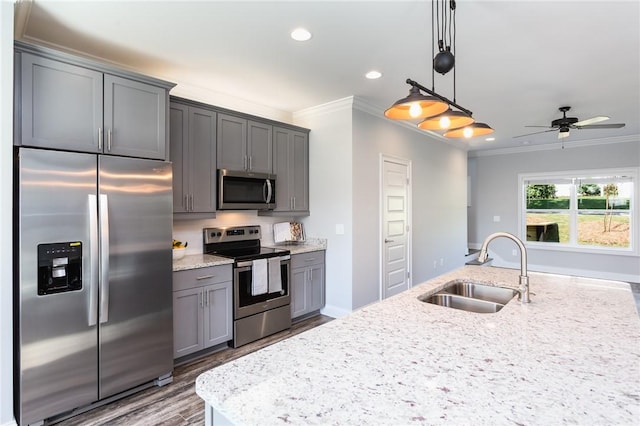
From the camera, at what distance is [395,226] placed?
15.0 ft

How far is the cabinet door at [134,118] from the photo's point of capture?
2.29 metres

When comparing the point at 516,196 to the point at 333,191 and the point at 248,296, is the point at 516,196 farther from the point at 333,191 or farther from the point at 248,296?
the point at 248,296

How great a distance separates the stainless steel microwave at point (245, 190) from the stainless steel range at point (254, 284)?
0.40m

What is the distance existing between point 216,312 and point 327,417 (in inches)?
96.1

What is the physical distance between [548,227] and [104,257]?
7.70 metres

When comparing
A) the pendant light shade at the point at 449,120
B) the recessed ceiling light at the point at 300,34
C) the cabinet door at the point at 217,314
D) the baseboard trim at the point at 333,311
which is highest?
the recessed ceiling light at the point at 300,34

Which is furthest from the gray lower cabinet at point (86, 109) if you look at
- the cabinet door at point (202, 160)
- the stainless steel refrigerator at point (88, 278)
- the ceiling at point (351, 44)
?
the cabinet door at point (202, 160)

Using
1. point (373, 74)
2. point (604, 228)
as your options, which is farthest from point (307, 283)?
point (604, 228)

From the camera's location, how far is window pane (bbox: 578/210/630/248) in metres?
6.07

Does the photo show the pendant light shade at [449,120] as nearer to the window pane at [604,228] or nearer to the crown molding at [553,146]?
the crown molding at [553,146]

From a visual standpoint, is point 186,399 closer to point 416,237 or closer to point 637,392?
point 637,392

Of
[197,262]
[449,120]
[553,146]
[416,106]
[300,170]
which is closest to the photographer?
[416,106]

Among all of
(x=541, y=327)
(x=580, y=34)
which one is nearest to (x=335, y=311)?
(x=541, y=327)

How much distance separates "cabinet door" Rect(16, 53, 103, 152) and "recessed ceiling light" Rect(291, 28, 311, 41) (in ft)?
4.50
